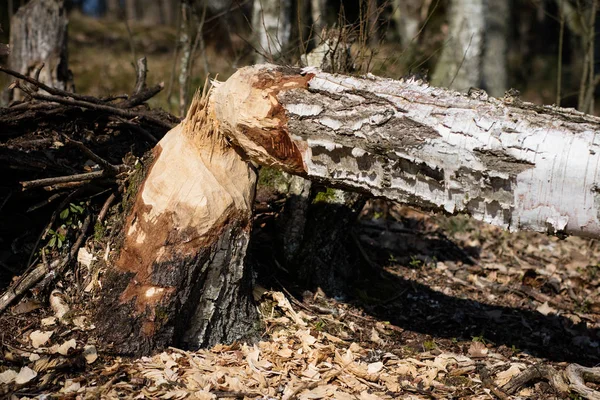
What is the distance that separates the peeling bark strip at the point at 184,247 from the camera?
2928 mm

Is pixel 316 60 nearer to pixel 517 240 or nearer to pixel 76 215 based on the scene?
pixel 76 215

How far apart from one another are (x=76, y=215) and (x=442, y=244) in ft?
10.4

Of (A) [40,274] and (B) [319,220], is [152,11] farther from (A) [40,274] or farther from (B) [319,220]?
(A) [40,274]

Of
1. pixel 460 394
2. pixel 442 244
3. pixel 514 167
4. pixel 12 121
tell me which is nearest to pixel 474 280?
pixel 442 244

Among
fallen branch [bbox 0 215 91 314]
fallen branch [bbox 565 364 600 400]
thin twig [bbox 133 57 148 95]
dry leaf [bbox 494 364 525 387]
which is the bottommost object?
dry leaf [bbox 494 364 525 387]

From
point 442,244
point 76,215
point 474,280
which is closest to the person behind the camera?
point 76,215

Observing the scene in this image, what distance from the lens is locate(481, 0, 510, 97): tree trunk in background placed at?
10.9 metres

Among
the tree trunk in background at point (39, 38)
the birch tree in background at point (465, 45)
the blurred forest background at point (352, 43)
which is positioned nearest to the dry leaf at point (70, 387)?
the blurred forest background at point (352, 43)

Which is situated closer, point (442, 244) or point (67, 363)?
point (67, 363)

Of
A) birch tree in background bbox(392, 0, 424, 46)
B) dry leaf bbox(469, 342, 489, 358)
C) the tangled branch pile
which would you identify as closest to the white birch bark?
birch tree in background bbox(392, 0, 424, 46)

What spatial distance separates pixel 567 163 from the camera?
2.28 metres

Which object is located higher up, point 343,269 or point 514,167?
point 514,167

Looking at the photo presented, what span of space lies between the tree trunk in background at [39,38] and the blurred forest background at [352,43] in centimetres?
69

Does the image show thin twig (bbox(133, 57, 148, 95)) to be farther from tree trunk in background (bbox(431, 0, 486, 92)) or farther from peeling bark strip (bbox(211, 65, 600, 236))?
tree trunk in background (bbox(431, 0, 486, 92))
